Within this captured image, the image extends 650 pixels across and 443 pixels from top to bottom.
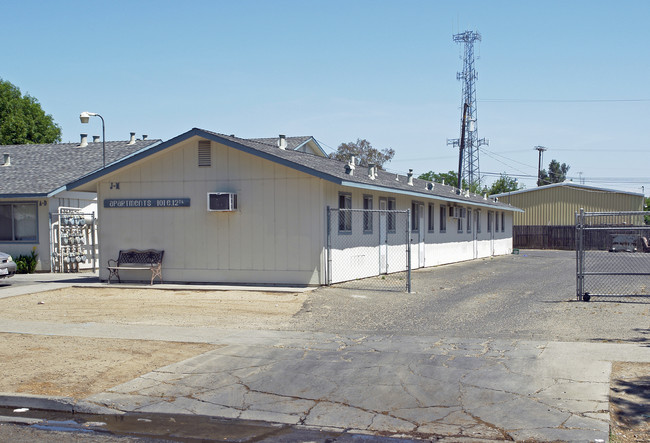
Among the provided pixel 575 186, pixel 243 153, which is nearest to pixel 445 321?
pixel 243 153

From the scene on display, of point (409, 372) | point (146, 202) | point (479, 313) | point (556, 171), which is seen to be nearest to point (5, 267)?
point (146, 202)

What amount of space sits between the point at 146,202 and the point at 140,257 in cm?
156

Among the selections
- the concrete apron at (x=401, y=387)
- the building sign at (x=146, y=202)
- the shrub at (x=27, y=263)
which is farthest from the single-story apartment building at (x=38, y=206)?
the concrete apron at (x=401, y=387)

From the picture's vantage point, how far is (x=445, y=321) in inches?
483

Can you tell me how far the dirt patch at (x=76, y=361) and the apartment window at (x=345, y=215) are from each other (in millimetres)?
8221

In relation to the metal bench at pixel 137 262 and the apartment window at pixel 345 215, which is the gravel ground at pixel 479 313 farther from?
the metal bench at pixel 137 262

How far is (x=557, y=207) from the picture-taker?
168 ft

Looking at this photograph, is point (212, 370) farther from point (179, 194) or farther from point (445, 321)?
point (179, 194)

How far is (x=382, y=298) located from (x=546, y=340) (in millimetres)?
5340

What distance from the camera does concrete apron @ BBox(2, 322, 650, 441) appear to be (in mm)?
6480

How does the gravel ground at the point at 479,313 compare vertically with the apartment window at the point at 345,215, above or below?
below

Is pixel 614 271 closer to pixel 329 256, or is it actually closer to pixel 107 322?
pixel 329 256

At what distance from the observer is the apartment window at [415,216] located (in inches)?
939

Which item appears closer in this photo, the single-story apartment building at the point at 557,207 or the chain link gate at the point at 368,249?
the chain link gate at the point at 368,249
